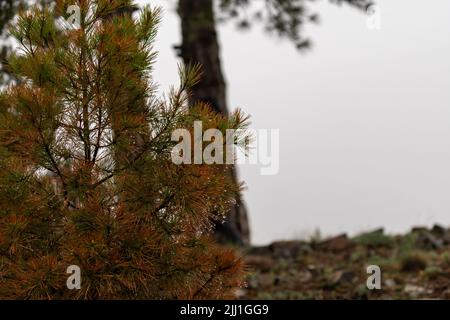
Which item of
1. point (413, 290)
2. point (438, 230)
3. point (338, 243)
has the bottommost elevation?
point (413, 290)

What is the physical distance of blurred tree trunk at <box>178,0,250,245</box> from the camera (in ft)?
37.9

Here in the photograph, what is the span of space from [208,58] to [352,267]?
423 centimetres

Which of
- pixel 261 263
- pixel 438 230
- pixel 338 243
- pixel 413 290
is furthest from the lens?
pixel 438 230

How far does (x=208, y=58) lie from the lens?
461 inches

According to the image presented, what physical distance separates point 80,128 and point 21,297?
120cm

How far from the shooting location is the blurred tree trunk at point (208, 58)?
37.9ft

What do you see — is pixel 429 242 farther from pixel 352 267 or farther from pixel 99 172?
pixel 99 172

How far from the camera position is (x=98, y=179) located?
15.7ft

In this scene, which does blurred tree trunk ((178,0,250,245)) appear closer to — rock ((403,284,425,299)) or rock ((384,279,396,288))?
rock ((384,279,396,288))

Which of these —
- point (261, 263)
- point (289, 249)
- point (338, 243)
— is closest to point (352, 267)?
point (261, 263)

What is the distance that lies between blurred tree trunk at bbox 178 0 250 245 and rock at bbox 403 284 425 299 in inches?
139

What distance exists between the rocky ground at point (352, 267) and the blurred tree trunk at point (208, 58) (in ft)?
1.96

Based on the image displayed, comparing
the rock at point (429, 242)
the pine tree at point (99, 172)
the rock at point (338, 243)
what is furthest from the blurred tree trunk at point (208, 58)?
the pine tree at point (99, 172)
